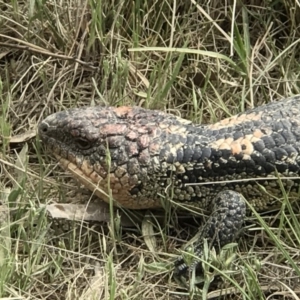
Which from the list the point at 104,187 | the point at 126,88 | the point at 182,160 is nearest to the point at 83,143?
the point at 104,187

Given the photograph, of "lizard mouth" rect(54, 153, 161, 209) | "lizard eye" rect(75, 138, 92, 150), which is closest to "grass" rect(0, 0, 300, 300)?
"lizard mouth" rect(54, 153, 161, 209)

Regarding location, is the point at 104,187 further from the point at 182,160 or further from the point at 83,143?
the point at 182,160

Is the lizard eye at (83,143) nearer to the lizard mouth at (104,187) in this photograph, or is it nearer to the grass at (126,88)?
the lizard mouth at (104,187)

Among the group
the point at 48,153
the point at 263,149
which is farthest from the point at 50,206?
the point at 263,149

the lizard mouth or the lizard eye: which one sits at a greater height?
the lizard eye

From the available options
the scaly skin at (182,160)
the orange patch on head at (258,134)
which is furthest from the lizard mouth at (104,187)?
the orange patch on head at (258,134)

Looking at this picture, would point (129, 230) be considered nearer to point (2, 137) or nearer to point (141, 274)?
point (141, 274)

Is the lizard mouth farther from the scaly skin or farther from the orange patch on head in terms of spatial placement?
the orange patch on head
